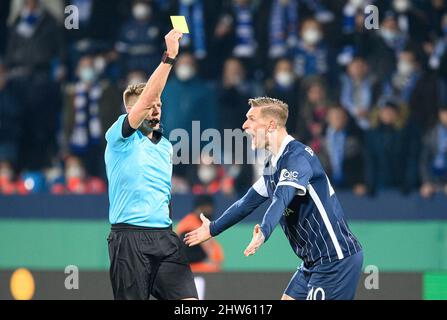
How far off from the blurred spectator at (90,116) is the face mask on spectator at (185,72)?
0.78m

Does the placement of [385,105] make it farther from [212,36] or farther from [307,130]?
[212,36]

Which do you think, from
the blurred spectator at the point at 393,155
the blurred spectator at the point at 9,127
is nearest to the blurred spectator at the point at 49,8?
the blurred spectator at the point at 9,127

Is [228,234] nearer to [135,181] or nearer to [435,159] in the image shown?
[435,159]

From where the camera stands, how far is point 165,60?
766cm

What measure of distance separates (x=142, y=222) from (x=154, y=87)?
1.03m

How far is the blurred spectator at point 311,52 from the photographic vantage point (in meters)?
13.9

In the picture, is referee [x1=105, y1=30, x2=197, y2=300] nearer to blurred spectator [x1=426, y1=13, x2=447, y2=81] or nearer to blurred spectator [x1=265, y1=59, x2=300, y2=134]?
blurred spectator [x1=265, y1=59, x2=300, y2=134]

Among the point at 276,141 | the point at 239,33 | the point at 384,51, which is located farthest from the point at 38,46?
the point at 276,141

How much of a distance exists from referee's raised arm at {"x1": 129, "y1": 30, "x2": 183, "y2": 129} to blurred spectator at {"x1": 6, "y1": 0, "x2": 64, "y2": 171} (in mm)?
6496

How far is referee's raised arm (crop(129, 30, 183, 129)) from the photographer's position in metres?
7.60

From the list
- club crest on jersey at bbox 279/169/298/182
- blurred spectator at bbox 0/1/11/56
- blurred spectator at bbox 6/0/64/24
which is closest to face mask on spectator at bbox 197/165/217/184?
blurred spectator at bbox 6/0/64/24

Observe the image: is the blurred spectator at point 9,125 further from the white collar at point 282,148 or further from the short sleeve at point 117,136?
the white collar at point 282,148
